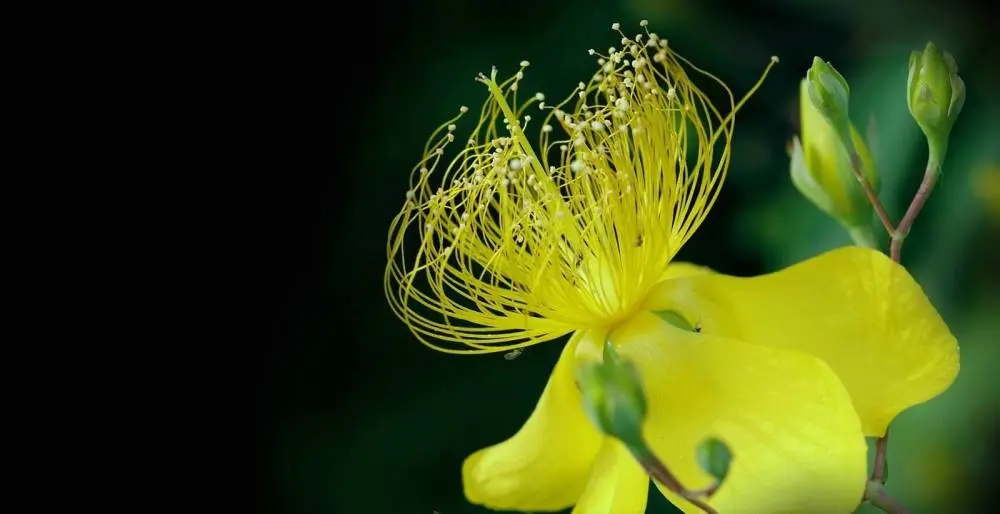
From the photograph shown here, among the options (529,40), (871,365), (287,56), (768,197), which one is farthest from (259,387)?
(871,365)

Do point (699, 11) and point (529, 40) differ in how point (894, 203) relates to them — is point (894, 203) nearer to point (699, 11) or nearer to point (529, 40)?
point (699, 11)

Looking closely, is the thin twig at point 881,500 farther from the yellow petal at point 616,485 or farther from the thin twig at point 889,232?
the yellow petal at point 616,485

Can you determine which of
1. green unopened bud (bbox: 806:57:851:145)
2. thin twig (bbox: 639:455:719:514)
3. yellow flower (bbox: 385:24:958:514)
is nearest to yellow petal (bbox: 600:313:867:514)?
yellow flower (bbox: 385:24:958:514)

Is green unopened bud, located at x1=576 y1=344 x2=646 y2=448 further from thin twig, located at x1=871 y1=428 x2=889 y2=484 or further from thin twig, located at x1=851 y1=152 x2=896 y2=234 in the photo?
thin twig, located at x1=851 y1=152 x2=896 y2=234

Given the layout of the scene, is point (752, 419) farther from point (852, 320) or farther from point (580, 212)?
point (580, 212)

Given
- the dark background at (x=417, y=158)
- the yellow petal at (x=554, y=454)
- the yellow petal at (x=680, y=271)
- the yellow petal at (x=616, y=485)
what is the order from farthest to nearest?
the dark background at (x=417, y=158), the yellow petal at (x=680, y=271), the yellow petal at (x=554, y=454), the yellow petal at (x=616, y=485)

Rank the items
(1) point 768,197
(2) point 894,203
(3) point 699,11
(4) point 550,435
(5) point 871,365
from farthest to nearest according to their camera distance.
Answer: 1. (3) point 699,11
2. (1) point 768,197
3. (2) point 894,203
4. (4) point 550,435
5. (5) point 871,365

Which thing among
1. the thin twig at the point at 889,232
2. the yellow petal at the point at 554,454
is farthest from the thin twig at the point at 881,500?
the yellow petal at the point at 554,454
